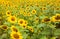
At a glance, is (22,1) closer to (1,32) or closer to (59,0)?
(59,0)

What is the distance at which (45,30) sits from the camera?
2.14 metres

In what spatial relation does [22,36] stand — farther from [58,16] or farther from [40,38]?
[58,16]

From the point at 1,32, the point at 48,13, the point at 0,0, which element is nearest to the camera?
the point at 1,32

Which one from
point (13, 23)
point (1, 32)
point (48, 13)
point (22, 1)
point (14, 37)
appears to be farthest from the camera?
point (22, 1)

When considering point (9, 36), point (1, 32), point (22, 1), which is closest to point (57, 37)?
point (9, 36)

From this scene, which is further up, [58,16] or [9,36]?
[58,16]

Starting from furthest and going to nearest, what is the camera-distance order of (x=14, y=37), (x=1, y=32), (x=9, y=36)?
(x=1, y=32) → (x=9, y=36) → (x=14, y=37)

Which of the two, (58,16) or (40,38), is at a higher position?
(58,16)

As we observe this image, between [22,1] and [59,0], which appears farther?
[22,1]

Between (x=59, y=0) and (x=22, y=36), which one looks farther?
(x=59, y=0)

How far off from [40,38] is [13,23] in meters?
0.63

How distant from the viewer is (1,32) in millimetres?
2455

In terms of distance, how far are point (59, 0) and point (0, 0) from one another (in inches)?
68.1

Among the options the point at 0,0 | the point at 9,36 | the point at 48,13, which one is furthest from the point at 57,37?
the point at 0,0
